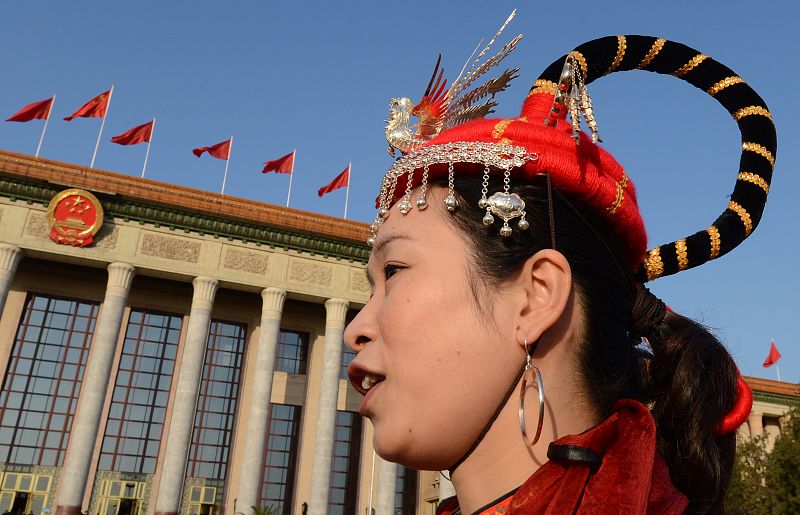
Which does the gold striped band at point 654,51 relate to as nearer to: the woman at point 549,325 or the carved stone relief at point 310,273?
the woman at point 549,325

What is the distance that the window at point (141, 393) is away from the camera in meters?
23.0

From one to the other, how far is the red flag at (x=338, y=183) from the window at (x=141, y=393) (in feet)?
27.0

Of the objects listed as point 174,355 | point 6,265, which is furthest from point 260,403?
point 6,265

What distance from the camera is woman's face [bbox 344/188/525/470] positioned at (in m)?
1.40

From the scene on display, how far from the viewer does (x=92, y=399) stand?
20.0m

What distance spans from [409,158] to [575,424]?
86cm

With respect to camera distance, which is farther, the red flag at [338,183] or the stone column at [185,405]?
the red flag at [338,183]

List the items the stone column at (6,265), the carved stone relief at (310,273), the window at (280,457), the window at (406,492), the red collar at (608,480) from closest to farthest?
the red collar at (608,480) → the stone column at (6,265) → the carved stone relief at (310,273) → the window at (280,457) → the window at (406,492)

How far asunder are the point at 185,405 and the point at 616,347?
2159 cm

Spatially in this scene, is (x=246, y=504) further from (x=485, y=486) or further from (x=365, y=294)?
(x=485, y=486)

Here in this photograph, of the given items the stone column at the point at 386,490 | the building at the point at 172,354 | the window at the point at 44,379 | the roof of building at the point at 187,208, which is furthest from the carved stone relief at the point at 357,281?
the window at the point at 44,379

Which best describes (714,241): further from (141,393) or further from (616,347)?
A: (141,393)

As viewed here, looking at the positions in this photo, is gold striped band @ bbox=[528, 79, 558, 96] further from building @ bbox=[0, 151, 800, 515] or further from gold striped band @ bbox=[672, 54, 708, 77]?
building @ bbox=[0, 151, 800, 515]

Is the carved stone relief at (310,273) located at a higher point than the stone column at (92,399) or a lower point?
higher
